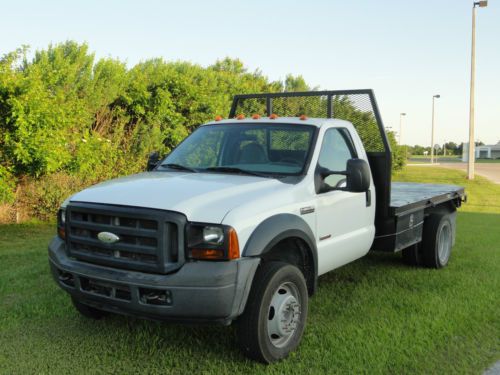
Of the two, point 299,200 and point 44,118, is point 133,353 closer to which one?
point 299,200

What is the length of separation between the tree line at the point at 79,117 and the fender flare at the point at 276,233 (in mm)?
6213

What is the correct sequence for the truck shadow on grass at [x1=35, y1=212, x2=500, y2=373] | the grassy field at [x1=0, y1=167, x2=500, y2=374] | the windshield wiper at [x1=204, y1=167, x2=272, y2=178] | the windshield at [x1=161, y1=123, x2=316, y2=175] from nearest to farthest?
1. the grassy field at [x1=0, y1=167, x2=500, y2=374]
2. the truck shadow on grass at [x1=35, y1=212, x2=500, y2=373]
3. the windshield wiper at [x1=204, y1=167, x2=272, y2=178]
4. the windshield at [x1=161, y1=123, x2=316, y2=175]

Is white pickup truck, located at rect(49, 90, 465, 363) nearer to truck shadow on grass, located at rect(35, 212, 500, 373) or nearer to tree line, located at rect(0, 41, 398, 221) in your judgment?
truck shadow on grass, located at rect(35, 212, 500, 373)

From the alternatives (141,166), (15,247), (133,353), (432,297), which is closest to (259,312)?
(133,353)

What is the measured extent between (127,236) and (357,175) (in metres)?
1.99

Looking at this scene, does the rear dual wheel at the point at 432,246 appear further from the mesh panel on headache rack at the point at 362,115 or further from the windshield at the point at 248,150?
the windshield at the point at 248,150

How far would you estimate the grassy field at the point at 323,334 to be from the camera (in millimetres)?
4082

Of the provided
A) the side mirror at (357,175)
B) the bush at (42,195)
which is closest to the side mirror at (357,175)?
the side mirror at (357,175)

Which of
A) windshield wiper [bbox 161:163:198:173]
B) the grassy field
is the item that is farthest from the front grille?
windshield wiper [bbox 161:163:198:173]

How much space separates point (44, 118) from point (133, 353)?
20.1ft

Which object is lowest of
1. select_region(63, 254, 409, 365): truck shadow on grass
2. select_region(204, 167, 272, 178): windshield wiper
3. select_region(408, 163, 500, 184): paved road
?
select_region(408, 163, 500, 184): paved road

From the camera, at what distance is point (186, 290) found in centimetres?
363

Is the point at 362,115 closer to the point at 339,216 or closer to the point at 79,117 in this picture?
the point at 339,216

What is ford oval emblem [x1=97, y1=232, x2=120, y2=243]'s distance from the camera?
392 cm
